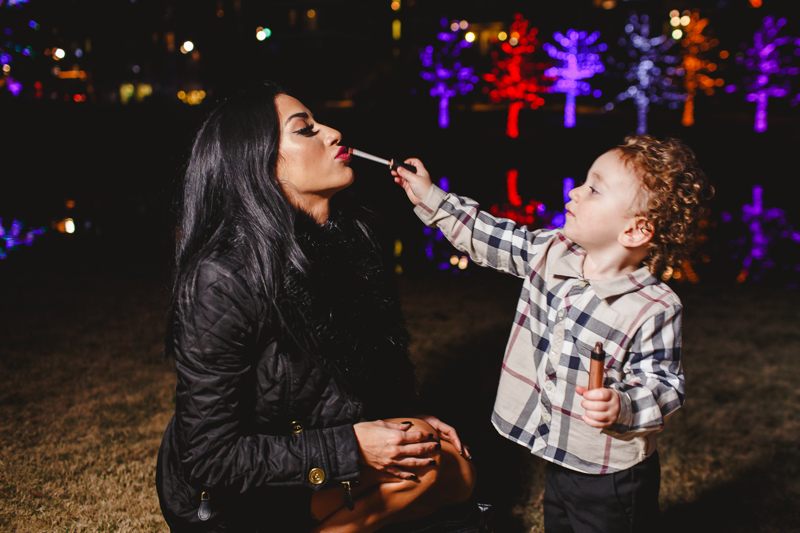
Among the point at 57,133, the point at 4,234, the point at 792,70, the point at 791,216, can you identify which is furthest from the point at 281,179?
the point at 792,70

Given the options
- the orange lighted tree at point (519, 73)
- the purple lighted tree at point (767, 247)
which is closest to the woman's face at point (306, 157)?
the purple lighted tree at point (767, 247)

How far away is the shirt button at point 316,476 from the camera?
5.14 ft

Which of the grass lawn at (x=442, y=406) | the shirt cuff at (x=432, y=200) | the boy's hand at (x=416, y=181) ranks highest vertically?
the boy's hand at (x=416, y=181)

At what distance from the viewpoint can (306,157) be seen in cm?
178

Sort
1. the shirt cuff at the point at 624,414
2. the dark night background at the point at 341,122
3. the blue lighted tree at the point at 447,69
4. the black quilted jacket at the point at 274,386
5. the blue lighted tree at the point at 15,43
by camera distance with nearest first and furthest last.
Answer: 1. the shirt cuff at the point at 624,414
2. the black quilted jacket at the point at 274,386
3. the dark night background at the point at 341,122
4. the blue lighted tree at the point at 15,43
5. the blue lighted tree at the point at 447,69

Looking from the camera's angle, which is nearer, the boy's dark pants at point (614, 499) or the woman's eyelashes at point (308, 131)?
the boy's dark pants at point (614, 499)

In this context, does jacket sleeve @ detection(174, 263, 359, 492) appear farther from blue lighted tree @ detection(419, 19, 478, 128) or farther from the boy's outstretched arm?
blue lighted tree @ detection(419, 19, 478, 128)

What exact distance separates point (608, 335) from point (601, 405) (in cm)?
28

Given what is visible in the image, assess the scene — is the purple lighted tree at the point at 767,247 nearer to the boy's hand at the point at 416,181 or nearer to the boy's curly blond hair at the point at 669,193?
the boy's curly blond hair at the point at 669,193

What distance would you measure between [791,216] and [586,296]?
953cm

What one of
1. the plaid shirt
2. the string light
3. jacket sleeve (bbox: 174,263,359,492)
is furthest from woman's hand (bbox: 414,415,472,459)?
the string light

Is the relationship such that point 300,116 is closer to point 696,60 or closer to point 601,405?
point 601,405

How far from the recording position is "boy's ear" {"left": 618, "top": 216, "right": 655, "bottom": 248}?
1587 mm

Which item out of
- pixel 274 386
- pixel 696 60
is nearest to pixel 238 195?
pixel 274 386
